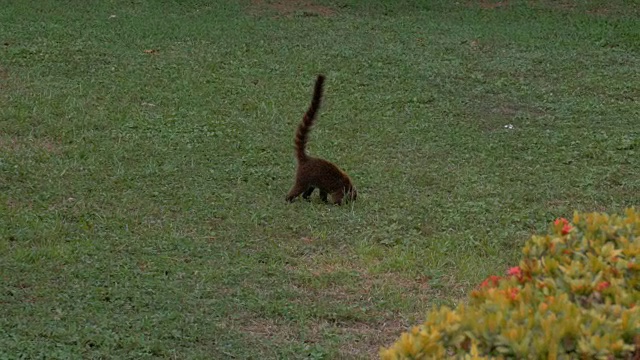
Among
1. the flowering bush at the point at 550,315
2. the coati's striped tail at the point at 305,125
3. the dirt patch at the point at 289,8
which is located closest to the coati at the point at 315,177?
the coati's striped tail at the point at 305,125

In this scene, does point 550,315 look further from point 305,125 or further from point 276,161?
point 276,161

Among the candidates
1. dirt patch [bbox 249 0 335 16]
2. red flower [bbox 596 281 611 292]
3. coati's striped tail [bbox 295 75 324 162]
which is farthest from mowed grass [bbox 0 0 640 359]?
red flower [bbox 596 281 611 292]

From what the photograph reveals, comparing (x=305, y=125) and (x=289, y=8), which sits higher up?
(x=305, y=125)

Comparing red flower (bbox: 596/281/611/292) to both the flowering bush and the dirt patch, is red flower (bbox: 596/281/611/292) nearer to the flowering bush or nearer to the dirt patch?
the flowering bush

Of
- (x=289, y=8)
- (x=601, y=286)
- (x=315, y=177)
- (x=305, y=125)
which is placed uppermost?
(x=601, y=286)

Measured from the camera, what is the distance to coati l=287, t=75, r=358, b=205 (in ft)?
21.2

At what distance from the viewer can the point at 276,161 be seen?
7.36 meters

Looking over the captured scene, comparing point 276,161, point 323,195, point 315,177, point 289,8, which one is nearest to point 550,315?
point 315,177

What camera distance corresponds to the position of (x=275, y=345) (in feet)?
14.8

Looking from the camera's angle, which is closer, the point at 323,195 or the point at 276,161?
the point at 323,195

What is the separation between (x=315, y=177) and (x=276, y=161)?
0.92 metres

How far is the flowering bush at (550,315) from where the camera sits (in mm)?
2430

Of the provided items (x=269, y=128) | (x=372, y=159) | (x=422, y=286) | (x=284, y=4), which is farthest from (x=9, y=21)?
(x=422, y=286)

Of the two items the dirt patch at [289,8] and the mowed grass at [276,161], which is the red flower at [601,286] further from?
the dirt patch at [289,8]
